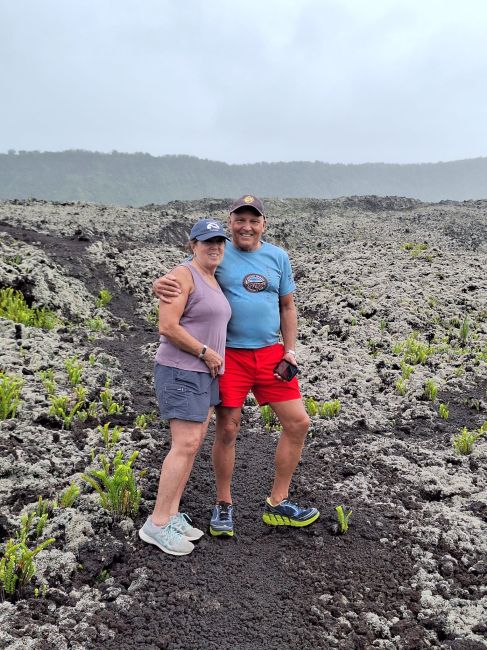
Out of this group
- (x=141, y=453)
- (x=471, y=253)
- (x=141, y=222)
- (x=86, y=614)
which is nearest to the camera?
(x=86, y=614)

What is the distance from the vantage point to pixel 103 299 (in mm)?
10109

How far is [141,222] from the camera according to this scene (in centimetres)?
1669

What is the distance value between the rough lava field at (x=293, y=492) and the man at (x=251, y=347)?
561 millimetres

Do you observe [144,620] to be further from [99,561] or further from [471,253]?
[471,253]

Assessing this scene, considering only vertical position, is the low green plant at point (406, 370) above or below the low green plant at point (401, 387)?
above

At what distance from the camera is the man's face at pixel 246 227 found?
3311 mm

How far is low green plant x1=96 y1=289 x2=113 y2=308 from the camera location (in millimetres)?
9945

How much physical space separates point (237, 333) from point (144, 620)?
1713 mm

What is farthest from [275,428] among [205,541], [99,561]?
[99,561]

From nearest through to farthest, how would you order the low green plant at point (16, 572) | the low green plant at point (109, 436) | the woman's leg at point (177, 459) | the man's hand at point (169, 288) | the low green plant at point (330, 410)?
the low green plant at point (16, 572) → the man's hand at point (169, 288) → the woman's leg at point (177, 459) → the low green plant at point (109, 436) → the low green plant at point (330, 410)

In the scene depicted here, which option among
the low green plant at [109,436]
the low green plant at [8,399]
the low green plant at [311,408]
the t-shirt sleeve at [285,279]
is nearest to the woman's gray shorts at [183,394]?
the t-shirt sleeve at [285,279]

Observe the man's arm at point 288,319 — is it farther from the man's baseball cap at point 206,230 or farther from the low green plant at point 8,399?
the low green plant at point 8,399

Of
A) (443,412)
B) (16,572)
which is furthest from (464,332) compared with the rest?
(16,572)

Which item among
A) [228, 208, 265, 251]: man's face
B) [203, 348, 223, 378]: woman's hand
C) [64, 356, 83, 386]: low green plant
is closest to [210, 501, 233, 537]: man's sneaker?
[203, 348, 223, 378]: woman's hand
